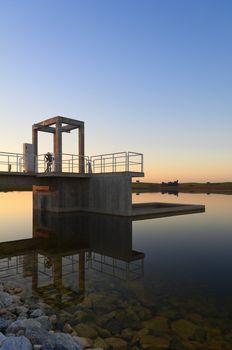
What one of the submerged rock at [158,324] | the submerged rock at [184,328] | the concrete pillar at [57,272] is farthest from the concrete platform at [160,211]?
the submerged rock at [184,328]

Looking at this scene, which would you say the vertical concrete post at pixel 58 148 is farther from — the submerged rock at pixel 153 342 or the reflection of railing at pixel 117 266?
the submerged rock at pixel 153 342

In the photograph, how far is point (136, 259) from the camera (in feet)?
32.8

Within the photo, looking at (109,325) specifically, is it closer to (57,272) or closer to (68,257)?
(57,272)

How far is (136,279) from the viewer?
7.82 metres

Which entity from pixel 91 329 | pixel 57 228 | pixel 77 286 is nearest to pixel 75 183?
pixel 57 228

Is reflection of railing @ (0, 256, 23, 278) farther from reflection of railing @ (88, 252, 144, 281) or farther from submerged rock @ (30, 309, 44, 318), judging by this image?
submerged rock @ (30, 309, 44, 318)

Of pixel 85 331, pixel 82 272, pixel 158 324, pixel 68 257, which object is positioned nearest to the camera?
pixel 85 331

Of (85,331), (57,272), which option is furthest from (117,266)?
(85,331)

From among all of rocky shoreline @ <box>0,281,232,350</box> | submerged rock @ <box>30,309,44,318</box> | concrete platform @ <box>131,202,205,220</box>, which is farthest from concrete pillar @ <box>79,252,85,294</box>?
concrete platform @ <box>131,202,205,220</box>

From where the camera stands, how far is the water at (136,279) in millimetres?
5070

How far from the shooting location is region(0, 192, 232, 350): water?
5070 millimetres

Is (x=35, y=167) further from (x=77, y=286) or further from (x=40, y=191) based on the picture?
(x=77, y=286)

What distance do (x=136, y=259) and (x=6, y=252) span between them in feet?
17.6

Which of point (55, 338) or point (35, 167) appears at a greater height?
point (35, 167)
